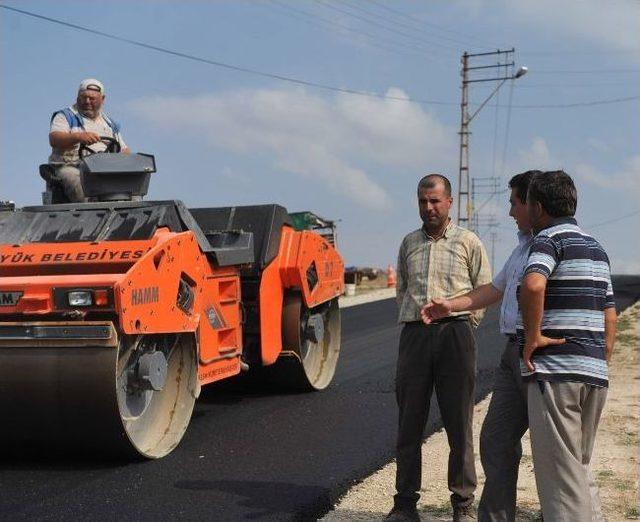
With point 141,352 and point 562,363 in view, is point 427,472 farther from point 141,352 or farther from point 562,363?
point 562,363

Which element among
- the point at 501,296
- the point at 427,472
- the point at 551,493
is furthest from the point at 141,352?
the point at 551,493

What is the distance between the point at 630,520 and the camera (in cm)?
450

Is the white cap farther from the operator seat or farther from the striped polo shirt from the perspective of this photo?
the striped polo shirt

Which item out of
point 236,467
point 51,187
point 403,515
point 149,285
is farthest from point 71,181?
point 403,515

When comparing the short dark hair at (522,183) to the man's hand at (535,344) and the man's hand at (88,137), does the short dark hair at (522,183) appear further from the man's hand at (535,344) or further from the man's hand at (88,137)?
the man's hand at (88,137)

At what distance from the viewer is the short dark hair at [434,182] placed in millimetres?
4477

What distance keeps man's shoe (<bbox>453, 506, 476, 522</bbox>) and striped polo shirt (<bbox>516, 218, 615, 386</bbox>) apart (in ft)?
3.78

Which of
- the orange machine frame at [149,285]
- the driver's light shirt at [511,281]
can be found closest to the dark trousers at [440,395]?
the driver's light shirt at [511,281]

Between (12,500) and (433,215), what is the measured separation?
2.64 m

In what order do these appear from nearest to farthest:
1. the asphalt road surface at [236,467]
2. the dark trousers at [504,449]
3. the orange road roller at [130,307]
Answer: the dark trousers at [504,449], the asphalt road surface at [236,467], the orange road roller at [130,307]

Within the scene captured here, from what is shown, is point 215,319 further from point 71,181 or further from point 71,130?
point 71,130

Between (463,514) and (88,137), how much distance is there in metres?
3.80

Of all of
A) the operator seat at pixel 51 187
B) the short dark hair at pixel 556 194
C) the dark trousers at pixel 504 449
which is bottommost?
the dark trousers at pixel 504 449

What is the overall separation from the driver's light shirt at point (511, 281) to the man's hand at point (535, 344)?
0.35 m
